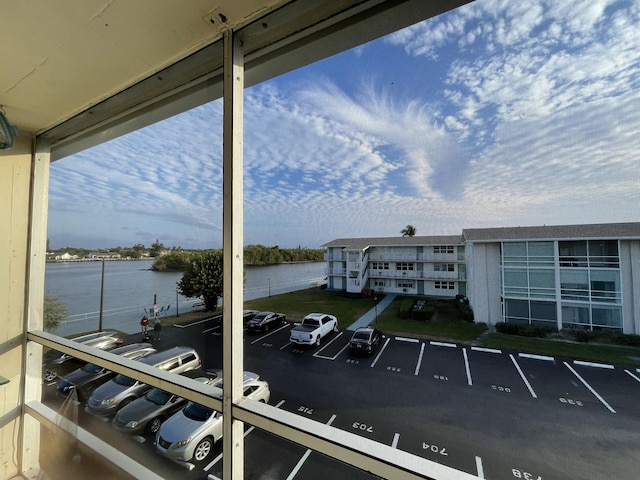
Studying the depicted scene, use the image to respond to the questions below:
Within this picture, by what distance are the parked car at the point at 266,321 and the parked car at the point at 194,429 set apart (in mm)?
171

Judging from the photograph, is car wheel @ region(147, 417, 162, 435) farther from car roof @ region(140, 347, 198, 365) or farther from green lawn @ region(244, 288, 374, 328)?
green lawn @ region(244, 288, 374, 328)

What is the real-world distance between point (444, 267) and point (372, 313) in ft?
0.99

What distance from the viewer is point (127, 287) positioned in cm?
158

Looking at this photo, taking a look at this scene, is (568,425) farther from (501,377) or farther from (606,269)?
(606,269)

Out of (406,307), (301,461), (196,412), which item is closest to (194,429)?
(196,412)

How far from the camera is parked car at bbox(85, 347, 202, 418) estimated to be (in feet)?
4.14

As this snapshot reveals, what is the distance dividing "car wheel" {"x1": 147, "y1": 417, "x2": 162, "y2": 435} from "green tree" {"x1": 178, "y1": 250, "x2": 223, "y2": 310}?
1.87 ft

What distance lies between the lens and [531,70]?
0.71 meters

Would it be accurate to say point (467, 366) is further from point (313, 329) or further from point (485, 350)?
point (313, 329)

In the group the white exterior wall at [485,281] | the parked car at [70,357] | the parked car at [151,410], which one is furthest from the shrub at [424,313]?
the parked car at [70,357]

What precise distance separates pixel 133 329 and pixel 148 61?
139cm

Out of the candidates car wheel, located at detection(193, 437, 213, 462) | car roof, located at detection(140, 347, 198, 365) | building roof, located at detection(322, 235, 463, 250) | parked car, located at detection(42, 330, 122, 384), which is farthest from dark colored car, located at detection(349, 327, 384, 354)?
parked car, located at detection(42, 330, 122, 384)

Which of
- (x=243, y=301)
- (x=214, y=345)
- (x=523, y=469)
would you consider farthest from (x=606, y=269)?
(x=214, y=345)

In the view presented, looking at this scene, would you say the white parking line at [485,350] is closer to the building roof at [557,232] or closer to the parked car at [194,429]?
the building roof at [557,232]
